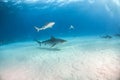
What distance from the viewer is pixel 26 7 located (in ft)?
20.2

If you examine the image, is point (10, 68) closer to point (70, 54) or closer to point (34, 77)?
point (34, 77)

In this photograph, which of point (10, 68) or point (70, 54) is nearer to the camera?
point (10, 68)

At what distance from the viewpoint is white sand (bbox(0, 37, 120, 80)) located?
15.4 ft

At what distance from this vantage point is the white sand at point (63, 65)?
4.70m

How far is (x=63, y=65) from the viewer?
5.12 metres

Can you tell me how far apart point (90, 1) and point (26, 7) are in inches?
76.5

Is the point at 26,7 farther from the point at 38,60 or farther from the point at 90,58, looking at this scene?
the point at 90,58

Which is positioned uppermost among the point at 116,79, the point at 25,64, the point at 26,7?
the point at 26,7

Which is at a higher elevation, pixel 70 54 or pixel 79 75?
pixel 70 54

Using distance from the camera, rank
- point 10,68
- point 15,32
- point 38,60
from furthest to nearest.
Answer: point 15,32, point 38,60, point 10,68

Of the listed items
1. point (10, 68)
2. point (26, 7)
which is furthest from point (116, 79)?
point (26, 7)

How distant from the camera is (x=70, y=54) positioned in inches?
231

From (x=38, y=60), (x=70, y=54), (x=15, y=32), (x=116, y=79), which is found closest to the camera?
(x=116, y=79)

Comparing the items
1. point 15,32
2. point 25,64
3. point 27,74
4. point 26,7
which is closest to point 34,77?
point 27,74
